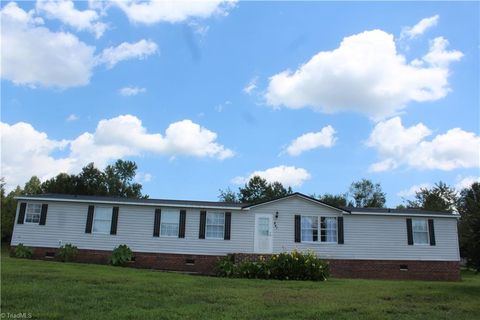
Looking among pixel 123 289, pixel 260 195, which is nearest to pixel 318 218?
pixel 123 289

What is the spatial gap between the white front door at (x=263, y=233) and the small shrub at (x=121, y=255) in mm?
6516

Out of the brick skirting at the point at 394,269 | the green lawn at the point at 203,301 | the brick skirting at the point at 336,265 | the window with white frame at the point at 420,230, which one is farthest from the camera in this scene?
the window with white frame at the point at 420,230

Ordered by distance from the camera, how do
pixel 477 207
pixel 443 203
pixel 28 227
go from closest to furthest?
1. pixel 477 207
2. pixel 28 227
3. pixel 443 203

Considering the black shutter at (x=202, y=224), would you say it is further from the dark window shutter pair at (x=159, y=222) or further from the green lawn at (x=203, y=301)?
the green lawn at (x=203, y=301)

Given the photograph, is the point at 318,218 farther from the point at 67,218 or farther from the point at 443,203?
the point at 443,203

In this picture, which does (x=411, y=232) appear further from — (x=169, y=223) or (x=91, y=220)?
(x=91, y=220)

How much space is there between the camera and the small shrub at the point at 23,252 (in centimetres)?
2261

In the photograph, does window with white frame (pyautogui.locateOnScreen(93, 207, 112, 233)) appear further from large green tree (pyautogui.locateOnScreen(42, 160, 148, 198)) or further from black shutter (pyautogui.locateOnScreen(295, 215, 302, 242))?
large green tree (pyautogui.locateOnScreen(42, 160, 148, 198))

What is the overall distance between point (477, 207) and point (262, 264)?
834 centimetres

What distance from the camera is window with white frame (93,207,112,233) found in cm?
2364

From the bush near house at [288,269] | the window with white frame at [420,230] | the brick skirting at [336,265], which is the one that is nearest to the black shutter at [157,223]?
the brick skirting at [336,265]

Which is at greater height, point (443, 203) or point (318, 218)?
point (443, 203)

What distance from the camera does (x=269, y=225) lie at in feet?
77.8

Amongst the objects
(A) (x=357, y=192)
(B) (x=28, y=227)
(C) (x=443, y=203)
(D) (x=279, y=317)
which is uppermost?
(A) (x=357, y=192)
